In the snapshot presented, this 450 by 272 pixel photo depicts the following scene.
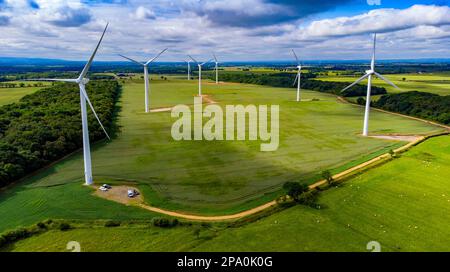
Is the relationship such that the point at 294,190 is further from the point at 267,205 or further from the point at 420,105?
the point at 420,105

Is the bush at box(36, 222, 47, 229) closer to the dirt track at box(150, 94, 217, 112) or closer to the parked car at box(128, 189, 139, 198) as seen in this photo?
the parked car at box(128, 189, 139, 198)

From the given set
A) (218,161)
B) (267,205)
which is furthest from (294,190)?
(218,161)

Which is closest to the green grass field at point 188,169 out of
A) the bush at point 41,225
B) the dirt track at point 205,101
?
the bush at point 41,225

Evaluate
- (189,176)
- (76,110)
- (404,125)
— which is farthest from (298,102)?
(189,176)

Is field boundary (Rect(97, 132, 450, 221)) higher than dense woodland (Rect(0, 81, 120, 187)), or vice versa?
dense woodland (Rect(0, 81, 120, 187))

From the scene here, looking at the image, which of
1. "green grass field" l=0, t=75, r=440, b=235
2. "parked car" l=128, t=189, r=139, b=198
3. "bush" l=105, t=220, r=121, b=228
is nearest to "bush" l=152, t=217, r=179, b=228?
"green grass field" l=0, t=75, r=440, b=235

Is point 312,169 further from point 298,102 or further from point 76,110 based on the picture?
point 298,102
